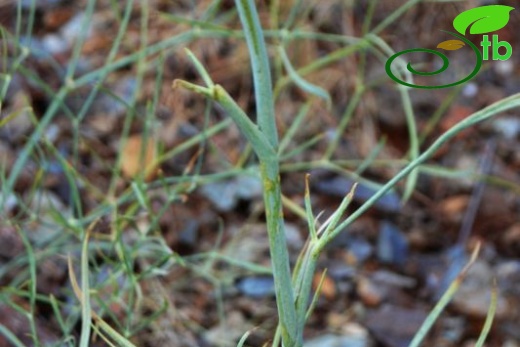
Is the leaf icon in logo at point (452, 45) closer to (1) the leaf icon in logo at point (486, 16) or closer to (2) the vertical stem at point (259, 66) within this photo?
(1) the leaf icon in logo at point (486, 16)

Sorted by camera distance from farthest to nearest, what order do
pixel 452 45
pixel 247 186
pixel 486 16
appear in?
pixel 247 186
pixel 452 45
pixel 486 16

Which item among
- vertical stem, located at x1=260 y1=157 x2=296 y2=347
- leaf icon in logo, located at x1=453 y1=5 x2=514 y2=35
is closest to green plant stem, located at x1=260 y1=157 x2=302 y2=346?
vertical stem, located at x1=260 y1=157 x2=296 y2=347

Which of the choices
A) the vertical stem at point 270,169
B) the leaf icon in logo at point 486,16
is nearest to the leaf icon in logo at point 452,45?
the leaf icon in logo at point 486,16

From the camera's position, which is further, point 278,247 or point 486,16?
point 486,16

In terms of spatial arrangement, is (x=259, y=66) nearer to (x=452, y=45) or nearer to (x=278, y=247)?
(x=278, y=247)

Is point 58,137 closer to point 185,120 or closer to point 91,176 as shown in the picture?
point 91,176

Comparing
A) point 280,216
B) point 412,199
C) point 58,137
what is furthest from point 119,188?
point 280,216

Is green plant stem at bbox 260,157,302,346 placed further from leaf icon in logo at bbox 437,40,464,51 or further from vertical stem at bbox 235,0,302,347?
leaf icon in logo at bbox 437,40,464,51

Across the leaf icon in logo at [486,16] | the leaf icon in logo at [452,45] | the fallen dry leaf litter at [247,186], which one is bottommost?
the fallen dry leaf litter at [247,186]

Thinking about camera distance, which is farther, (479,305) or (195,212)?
(195,212)

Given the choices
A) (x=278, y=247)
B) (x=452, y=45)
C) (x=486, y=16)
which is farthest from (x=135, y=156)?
(x=278, y=247)

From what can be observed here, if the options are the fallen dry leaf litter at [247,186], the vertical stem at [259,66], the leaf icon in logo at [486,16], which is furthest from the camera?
the fallen dry leaf litter at [247,186]
